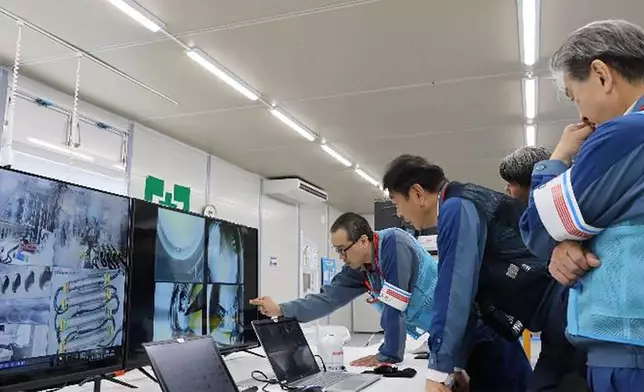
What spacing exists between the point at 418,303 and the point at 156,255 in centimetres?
122

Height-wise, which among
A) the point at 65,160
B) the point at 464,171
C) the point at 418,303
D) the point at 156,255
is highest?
the point at 464,171

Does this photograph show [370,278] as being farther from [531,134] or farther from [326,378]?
[531,134]

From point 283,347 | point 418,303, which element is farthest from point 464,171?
point 283,347

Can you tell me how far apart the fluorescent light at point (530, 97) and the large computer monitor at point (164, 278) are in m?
3.60

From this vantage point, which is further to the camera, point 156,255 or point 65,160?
point 65,160

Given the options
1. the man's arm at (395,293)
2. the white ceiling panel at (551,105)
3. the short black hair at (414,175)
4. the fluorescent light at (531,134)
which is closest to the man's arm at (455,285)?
the short black hair at (414,175)

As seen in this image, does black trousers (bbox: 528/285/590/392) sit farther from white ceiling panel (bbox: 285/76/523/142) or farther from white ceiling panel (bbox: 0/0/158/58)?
white ceiling panel (bbox: 285/76/523/142)

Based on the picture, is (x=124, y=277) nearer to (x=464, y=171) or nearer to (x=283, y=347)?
(x=283, y=347)

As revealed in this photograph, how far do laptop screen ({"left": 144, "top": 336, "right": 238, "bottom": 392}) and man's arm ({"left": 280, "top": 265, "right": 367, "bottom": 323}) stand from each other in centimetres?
111

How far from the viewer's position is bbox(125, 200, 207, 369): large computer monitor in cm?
147

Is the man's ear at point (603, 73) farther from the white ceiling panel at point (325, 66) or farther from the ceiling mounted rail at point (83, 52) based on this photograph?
the ceiling mounted rail at point (83, 52)

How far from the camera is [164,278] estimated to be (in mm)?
1604

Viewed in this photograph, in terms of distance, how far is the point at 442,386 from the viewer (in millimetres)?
1424

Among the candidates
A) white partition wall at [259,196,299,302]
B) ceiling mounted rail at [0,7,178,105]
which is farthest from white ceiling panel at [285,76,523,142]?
white partition wall at [259,196,299,302]
